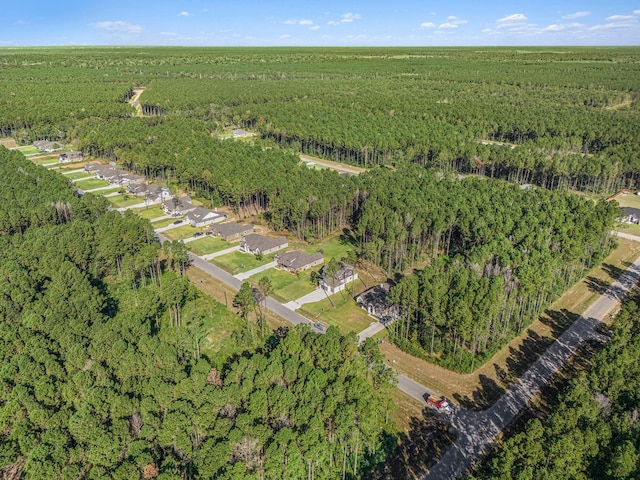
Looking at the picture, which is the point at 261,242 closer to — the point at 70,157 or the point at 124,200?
the point at 124,200

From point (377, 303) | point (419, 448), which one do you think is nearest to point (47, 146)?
point (377, 303)

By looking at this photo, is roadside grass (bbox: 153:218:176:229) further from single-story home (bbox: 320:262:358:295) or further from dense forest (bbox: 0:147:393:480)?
single-story home (bbox: 320:262:358:295)

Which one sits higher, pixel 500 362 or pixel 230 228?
pixel 230 228

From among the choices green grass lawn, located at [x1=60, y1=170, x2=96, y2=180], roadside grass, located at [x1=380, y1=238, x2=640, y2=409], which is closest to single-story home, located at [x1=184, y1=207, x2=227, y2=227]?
green grass lawn, located at [x1=60, y1=170, x2=96, y2=180]

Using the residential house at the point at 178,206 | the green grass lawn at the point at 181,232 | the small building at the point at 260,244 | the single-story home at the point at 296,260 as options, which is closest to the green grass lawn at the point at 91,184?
the residential house at the point at 178,206

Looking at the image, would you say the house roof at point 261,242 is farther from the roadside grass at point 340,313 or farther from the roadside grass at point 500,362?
the roadside grass at point 500,362

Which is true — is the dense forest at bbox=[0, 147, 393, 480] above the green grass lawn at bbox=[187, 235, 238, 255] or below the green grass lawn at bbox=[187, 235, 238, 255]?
above

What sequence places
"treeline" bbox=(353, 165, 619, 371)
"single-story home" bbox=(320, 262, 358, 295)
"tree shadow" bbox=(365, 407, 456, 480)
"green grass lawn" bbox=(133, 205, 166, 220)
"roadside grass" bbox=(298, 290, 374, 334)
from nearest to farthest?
1. "tree shadow" bbox=(365, 407, 456, 480)
2. "treeline" bbox=(353, 165, 619, 371)
3. "roadside grass" bbox=(298, 290, 374, 334)
4. "single-story home" bbox=(320, 262, 358, 295)
5. "green grass lawn" bbox=(133, 205, 166, 220)
